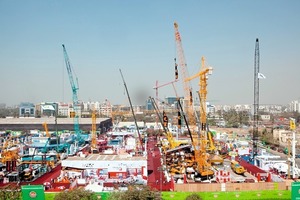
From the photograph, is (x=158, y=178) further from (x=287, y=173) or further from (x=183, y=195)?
(x=287, y=173)

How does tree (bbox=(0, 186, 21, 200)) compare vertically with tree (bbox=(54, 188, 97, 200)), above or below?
below

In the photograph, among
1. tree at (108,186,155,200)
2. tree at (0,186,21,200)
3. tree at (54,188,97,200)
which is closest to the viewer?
tree at (108,186,155,200)

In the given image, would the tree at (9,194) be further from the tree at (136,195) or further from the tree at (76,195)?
the tree at (136,195)

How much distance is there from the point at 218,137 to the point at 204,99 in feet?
50.2

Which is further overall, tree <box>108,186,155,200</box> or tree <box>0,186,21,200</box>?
tree <box>0,186,21,200</box>

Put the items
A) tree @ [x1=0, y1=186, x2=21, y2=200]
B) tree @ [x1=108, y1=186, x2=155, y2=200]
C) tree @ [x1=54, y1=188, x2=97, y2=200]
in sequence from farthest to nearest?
tree @ [x1=0, y1=186, x2=21, y2=200] < tree @ [x1=54, y1=188, x2=97, y2=200] < tree @ [x1=108, y1=186, x2=155, y2=200]

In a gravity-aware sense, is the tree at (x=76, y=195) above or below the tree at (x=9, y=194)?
above

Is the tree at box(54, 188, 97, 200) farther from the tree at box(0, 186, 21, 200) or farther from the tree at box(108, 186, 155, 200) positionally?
the tree at box(0, 186, 21, 200)

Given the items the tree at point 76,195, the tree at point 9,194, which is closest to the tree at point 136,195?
the tree at point 76,195

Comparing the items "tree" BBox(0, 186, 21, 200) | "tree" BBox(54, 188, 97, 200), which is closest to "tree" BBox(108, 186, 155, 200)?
"tree" BBox(54, 188, 97, 200)

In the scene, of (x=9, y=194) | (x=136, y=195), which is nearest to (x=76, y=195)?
(x=136, y=195)

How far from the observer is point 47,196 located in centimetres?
1088

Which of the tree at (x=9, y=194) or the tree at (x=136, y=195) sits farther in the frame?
the tree at (x=9, y=194)

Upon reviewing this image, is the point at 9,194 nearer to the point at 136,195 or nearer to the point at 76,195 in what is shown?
the point at 76,195
